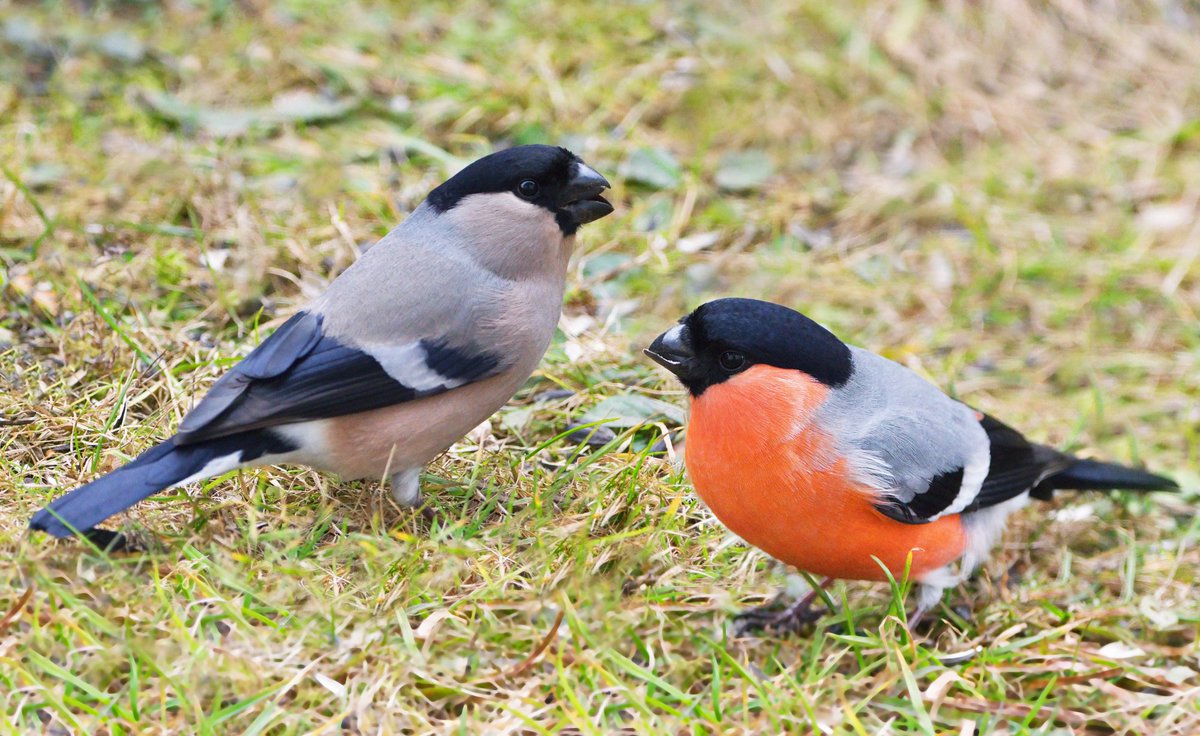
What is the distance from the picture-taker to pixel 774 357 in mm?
3459

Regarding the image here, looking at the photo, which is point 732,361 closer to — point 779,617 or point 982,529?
point 779,617

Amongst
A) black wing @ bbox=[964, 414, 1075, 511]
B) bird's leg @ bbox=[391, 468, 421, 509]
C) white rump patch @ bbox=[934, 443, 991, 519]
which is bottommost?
black wing @ bbox=[964, 414, 1075, 511]

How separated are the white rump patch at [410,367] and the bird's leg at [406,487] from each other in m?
0.31

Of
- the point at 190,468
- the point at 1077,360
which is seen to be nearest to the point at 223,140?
the point at 190,468

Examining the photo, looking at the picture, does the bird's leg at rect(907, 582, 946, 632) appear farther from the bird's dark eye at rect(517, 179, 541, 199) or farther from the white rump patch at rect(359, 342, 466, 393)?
the bird's dark eye at rect(517, 179, 541, 199)

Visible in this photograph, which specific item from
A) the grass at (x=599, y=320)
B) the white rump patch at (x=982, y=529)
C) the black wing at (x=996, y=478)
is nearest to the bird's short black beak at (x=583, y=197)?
the grass at (x=599, y=320)

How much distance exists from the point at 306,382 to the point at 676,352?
100 cm

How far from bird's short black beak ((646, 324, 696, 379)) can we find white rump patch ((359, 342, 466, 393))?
56cm

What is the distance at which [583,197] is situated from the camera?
3.76 meters

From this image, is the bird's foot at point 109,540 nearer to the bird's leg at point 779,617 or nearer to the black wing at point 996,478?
the bird's leg at point 779,617

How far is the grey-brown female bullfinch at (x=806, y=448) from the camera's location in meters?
3.38

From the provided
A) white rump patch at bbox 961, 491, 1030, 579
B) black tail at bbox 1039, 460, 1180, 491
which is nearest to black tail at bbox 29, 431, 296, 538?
white rump patch at bbox 961, 491, 1030, 579

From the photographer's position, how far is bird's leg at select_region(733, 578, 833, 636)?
3.77 m

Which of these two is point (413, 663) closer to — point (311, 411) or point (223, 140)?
point (311, 411)
